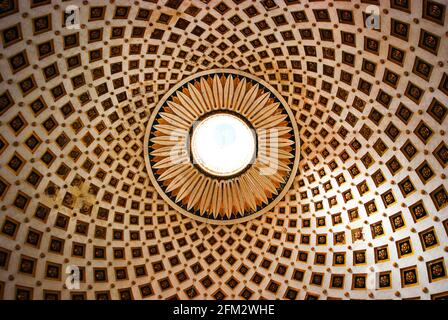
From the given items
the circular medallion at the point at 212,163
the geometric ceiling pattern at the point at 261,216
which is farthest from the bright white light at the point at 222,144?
the geometric ceiling pattern at the point at 261,216

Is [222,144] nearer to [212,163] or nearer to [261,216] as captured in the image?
[212,163]

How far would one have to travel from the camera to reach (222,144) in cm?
2995

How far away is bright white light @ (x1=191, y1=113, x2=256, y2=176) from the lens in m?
26.2

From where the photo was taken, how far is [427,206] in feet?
64.6

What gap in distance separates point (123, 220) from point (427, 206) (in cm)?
1925

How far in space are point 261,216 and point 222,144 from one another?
7.27 meters

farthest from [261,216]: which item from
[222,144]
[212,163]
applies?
[222,144]

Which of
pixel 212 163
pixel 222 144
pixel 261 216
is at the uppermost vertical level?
pixel 222 144

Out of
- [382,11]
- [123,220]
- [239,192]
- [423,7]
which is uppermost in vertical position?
[382,11]

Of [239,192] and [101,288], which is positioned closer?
[101,288]

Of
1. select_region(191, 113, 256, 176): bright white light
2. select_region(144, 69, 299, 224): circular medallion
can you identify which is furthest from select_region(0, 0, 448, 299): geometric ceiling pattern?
select_region(191, 113, 256, 176): bright white light
